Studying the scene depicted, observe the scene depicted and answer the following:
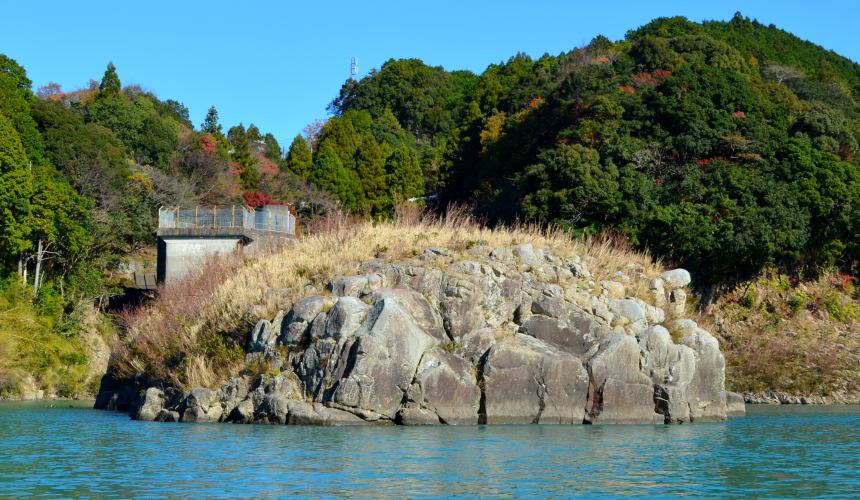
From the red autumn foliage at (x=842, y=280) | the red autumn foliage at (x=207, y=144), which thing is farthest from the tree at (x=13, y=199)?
the red autumn foliage at (x=842, y=280)

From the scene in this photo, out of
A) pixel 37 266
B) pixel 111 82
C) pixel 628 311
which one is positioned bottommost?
pixel 628 311

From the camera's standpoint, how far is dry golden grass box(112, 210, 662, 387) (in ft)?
82.7

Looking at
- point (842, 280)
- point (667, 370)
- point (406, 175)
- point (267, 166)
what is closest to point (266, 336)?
point (667, 370)

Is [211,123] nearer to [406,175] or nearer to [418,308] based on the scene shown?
[406,175]

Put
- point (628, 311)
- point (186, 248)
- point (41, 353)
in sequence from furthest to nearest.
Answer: point (41, 353) → point (186, 248) → point (628, 311)

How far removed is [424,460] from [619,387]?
875 cm

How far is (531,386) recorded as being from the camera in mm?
23734

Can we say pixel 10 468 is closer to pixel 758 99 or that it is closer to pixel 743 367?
pixel 743 367

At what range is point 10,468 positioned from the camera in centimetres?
1570

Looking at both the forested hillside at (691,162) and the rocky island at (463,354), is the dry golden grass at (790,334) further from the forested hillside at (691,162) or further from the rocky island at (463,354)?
the rocky island at (463,354)

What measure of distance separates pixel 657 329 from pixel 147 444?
12.3m

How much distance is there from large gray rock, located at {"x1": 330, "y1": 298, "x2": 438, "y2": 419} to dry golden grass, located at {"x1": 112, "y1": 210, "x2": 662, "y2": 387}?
2.85 meters

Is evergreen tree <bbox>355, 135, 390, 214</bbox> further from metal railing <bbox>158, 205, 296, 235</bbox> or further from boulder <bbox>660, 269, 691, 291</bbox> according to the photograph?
boulder <bbox>660, 269, 691, 291</bbox>

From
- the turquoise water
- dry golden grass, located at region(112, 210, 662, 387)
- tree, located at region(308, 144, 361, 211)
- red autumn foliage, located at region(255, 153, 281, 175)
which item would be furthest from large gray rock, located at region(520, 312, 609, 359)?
red autumn foliage, located at region(255, 153, 281, 175)
